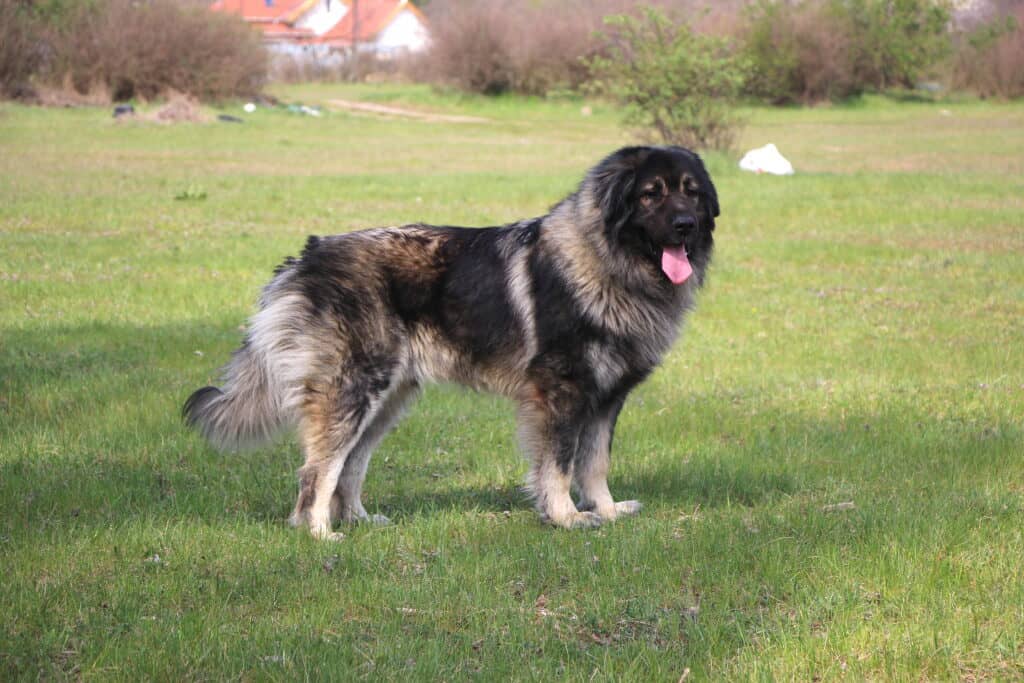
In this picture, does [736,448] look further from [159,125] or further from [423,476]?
[159,125]

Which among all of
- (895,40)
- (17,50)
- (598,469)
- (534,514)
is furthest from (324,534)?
(895,40)

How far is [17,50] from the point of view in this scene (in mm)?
42156

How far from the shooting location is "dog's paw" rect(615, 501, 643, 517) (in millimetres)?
6281

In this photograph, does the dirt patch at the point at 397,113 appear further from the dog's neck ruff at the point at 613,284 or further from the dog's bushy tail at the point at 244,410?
the dog's bushy tail at the point at 244,410

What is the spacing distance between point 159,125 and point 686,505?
3373 cm

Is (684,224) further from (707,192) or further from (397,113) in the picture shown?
(397,113)

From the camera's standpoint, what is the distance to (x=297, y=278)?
584 cm

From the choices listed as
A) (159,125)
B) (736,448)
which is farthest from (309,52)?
(736,448)

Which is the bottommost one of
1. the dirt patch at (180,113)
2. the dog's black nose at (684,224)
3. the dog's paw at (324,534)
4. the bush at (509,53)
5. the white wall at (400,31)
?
the dog's paw at (324,534)

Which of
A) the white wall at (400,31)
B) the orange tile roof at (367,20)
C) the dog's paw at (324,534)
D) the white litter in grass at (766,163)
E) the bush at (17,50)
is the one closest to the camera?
the dog's paw at (324,534)

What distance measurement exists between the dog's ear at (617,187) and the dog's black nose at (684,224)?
0.27 meters

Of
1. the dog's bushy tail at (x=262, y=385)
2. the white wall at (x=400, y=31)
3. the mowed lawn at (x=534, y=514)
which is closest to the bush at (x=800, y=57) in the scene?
the mowed lawn at (x=534, y=514)

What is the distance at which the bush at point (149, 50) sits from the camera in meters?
44.3

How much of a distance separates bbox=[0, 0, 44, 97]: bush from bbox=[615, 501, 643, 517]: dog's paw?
136 feet
